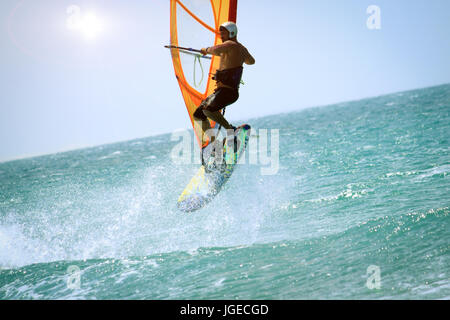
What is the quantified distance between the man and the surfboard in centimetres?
32

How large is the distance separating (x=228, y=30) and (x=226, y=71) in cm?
57

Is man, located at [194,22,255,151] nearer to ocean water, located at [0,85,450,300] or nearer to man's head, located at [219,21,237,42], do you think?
man's head, located at [219,21,237,42]

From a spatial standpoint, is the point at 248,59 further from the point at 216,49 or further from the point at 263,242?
Answer: the point at 263,242

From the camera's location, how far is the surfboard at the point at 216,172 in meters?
6.83

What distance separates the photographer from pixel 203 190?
24.1ft

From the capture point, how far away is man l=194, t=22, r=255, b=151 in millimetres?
5840

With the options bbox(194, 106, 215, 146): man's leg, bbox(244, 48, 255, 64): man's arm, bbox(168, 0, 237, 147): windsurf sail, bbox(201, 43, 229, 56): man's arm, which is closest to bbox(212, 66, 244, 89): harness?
bbox(244, 48, 255, 64): man's arm

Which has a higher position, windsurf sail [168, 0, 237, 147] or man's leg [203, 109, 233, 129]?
windsurf sail [168, 0, 237, 147]

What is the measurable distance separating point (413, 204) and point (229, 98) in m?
3.91

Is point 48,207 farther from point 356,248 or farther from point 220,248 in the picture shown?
point 356,248

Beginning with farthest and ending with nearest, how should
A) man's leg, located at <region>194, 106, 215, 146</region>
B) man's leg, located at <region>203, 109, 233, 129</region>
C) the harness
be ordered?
1. man's leg, located at <region>194, 106, 215, 146</region>
2. man's leg, located at <region>203, 109, 233, 129</region>
3. the harness

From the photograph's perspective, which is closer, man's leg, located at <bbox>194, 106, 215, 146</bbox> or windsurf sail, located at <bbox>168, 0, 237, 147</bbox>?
man's leg, located at <bbox>194, 106, 215, 146</bbox>

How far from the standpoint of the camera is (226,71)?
604cm
